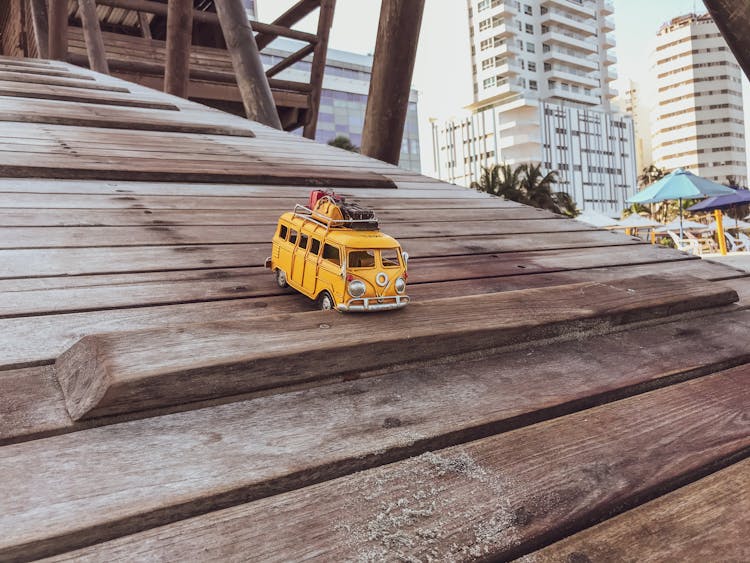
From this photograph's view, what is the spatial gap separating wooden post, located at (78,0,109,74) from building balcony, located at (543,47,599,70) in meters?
74.0

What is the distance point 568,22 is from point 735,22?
82.7 m

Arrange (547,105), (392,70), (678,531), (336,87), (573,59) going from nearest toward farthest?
(678,531) → (392,70) → (336,87) → (547,105) → (573,59)

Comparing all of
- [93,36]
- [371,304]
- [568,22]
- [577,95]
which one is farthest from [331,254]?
[568,22]

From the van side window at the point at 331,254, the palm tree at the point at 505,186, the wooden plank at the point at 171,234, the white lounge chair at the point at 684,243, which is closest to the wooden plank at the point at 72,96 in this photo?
the wooden plank at the point at 171,234

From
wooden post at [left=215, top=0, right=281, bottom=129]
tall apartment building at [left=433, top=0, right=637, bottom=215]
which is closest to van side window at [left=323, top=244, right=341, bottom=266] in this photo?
wooden post at [left=215, top=0, right=281, bottom=129]

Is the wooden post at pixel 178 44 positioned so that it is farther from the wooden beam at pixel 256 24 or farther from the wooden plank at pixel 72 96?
the wooden beam at pixel 256 24

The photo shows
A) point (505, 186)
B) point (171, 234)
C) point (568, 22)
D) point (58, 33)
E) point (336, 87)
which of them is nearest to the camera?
point (171, 234)

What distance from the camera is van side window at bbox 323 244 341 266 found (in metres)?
1.45

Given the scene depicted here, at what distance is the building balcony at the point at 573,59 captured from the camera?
74000 mm

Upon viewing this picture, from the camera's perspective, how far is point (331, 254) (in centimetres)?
149

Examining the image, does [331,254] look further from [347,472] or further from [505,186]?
[505,186]

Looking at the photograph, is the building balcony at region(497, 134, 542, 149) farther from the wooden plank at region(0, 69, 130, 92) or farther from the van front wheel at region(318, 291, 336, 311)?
the van front wheel at region(318, 291, 336, 311)

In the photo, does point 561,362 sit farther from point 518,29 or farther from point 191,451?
point 518,29

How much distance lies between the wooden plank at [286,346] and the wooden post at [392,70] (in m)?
2.40
